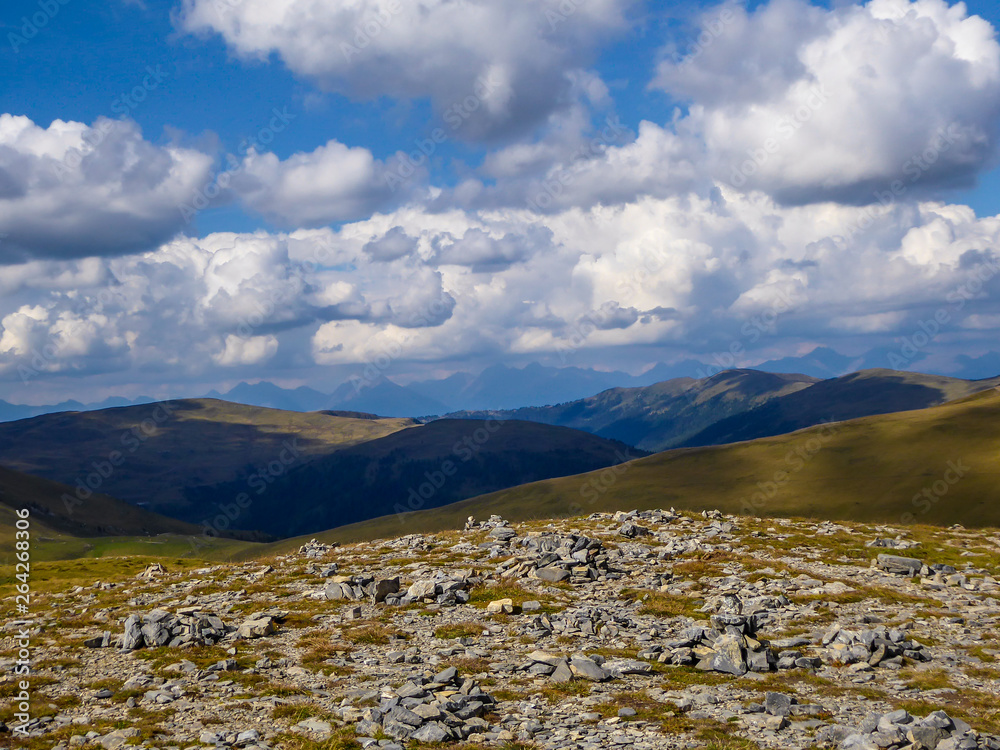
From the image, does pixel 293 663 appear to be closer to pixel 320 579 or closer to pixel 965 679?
pixel 320 579

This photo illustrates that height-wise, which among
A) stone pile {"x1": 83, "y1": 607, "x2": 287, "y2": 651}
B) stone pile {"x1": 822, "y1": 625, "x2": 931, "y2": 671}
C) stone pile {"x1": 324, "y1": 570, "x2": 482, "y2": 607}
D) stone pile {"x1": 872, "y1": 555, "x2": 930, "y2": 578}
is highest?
stone pile {"x1": 83, "y1": 607, "x2": 287, "y2": 651}

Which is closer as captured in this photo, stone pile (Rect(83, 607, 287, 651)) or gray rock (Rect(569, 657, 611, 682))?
gray rock (Rect(569, 657, 611, 682))

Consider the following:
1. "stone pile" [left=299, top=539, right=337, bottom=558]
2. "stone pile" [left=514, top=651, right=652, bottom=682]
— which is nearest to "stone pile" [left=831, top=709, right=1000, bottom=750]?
"stone pile" [left=514, top=651, right=652, bottom=682]

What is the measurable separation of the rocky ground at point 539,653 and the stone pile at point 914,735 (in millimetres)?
64

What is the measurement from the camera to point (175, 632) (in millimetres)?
25156

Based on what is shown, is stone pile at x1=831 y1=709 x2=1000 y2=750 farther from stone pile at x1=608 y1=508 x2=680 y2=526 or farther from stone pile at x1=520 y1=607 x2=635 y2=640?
stone pile at x1=608 y1=508 x2=680 y2=526

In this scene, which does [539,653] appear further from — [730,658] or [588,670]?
[730,658]

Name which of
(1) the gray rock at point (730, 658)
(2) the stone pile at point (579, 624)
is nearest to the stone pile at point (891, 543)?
(2) the stone pile at point (579, 624)

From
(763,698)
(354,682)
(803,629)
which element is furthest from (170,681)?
(803,629)

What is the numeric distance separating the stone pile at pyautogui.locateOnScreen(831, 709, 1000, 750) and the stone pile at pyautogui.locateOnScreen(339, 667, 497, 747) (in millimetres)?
8776

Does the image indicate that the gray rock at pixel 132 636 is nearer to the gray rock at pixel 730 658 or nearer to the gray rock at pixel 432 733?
the gray rock at pixel 432 733

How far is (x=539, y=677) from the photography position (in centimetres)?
2052

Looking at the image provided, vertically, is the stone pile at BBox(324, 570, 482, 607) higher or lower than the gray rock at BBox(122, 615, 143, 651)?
lower

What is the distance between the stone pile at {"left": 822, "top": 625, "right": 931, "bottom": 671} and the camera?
21.5 meters
